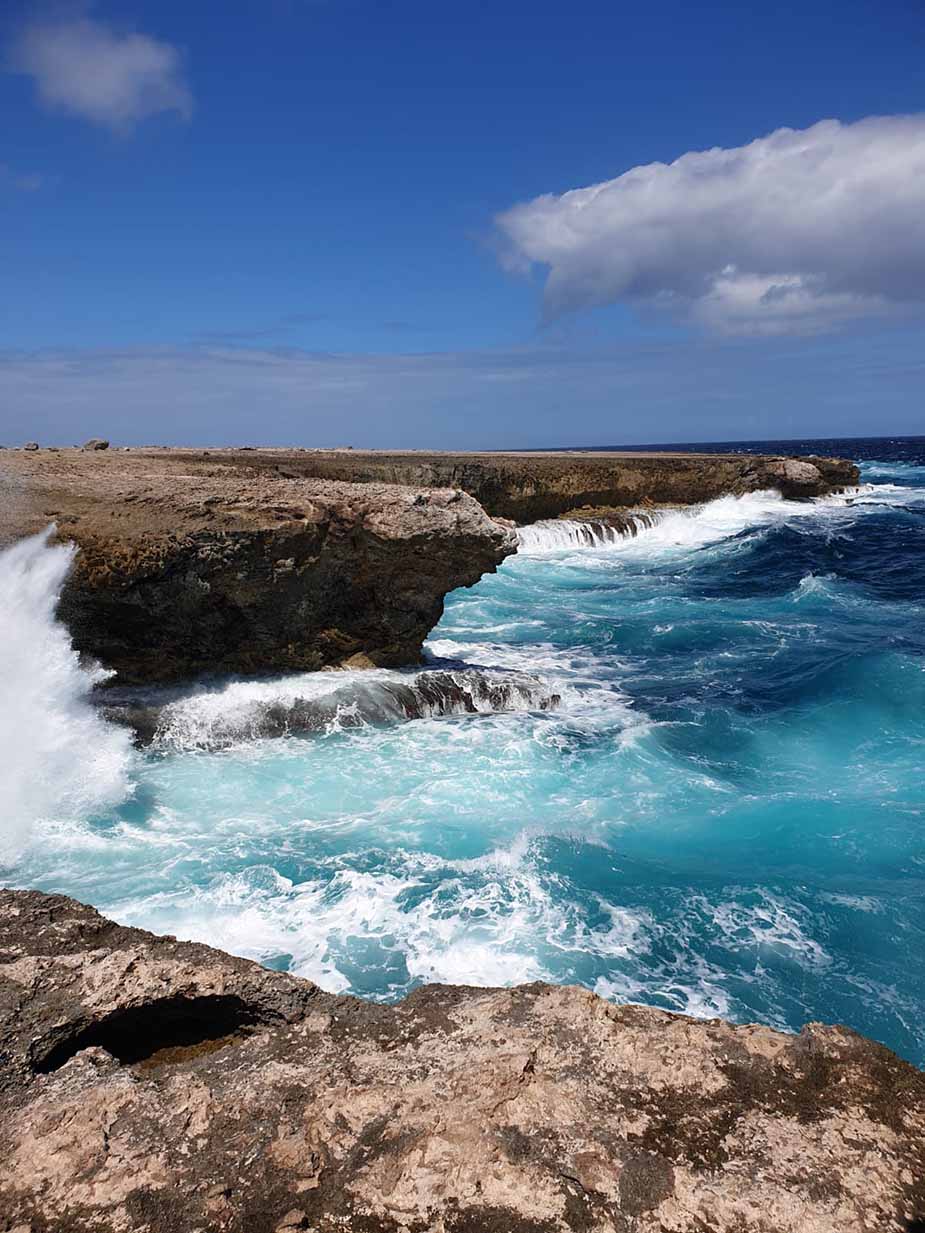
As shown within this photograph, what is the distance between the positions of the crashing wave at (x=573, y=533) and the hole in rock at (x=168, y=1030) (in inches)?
1244

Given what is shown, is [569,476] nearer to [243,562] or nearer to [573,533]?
[573,533]

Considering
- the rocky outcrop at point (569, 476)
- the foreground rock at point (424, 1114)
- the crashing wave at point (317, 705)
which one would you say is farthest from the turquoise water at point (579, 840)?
the rocky outcrop at point (569, 476)

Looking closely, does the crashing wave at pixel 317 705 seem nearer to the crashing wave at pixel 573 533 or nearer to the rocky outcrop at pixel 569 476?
the rocky outcrop at pixel 569 476

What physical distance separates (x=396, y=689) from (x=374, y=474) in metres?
19.0

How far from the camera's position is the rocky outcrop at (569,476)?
33031 millimetres

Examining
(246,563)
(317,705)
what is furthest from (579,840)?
(246,563)

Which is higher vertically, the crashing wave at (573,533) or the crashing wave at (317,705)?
the crashing wave at (573,533)

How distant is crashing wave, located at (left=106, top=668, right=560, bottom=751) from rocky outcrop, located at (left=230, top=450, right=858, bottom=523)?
1462 cm

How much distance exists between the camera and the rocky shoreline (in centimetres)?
1227

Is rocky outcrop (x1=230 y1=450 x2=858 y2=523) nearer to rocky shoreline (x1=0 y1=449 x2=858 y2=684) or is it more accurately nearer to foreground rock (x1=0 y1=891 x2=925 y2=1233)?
rocky shoreline (x1=0 y1=449 x2=858 y2=684)

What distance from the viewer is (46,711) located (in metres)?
11.3

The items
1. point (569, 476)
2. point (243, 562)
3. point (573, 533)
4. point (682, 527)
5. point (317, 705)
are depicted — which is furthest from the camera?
point (682, 527)

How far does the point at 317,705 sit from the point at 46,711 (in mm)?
4288

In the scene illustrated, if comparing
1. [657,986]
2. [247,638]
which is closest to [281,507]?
[247,638]
